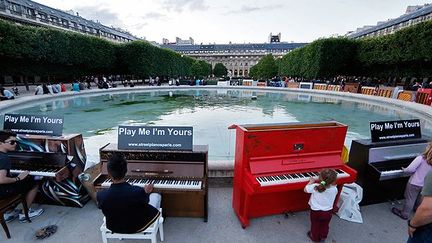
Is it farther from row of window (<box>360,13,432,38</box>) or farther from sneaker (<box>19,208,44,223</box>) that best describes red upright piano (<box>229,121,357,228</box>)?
row of window (<box>360,13,432,38</box>)

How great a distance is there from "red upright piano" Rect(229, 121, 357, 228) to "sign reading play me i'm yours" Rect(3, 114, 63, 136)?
3.73 meters

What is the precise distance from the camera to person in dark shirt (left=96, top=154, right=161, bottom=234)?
2756 mm

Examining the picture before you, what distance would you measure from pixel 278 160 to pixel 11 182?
453 cm

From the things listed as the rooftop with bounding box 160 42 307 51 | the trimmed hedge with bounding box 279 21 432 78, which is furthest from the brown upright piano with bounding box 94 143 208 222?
the rooftop with bounding box 160 42 307 51

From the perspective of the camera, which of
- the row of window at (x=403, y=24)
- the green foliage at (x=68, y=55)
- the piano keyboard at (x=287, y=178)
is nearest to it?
the piano keyboard at (x=287, y=178)

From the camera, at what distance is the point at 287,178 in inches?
152

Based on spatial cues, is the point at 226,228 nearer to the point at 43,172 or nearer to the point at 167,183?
the point at 167,183

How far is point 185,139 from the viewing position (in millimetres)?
4090

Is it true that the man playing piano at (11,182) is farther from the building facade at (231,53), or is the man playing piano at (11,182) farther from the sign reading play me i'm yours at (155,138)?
the building facade at (231,53)

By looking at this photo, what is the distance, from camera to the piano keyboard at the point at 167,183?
3.79 m

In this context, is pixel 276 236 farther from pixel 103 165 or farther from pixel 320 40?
pixel 320 40

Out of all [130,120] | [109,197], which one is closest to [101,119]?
[130,120]

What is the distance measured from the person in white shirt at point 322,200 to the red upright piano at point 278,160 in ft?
0.98

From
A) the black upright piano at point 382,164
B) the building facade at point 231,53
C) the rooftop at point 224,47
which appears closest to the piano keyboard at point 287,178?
the black upright piano at point 382,164
